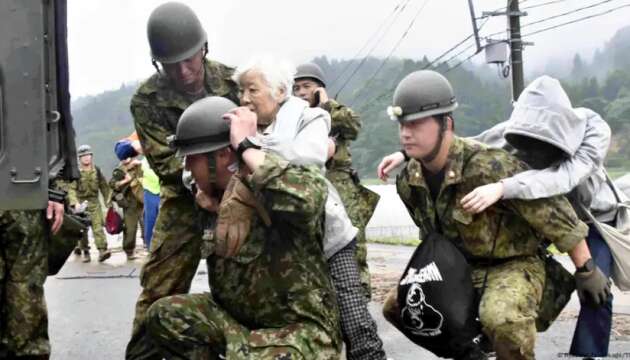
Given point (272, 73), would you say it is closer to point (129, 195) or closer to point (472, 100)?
point (129, 195)

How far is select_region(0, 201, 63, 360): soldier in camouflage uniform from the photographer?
467 cm

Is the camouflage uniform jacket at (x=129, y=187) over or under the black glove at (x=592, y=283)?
under

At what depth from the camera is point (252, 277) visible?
3578 mm

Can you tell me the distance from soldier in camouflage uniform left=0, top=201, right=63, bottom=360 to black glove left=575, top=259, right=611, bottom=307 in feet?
9.14

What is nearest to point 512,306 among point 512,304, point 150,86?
point 512,304

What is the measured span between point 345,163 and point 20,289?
9.02 feet

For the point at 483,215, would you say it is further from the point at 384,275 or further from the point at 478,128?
the point at 478,128

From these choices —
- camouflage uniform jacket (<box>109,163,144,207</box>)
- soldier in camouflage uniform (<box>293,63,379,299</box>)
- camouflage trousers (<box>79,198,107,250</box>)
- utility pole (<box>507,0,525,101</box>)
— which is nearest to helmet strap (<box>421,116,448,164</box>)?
soldier in camouflage uniform (<box>293,63,379,299</box>)

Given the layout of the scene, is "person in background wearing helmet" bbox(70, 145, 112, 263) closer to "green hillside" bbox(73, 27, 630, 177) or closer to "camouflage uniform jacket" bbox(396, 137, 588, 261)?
"camouflage uniform jacket" bbox(396, 137, 588, 261)

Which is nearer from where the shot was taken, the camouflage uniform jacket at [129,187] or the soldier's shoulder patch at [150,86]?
the soldier's shoulder patch at [150,86]

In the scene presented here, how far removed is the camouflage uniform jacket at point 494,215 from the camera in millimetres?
3992

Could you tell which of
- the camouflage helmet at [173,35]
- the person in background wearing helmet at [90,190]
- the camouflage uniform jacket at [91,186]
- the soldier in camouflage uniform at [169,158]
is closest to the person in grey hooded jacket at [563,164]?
the soldier in camouflage uniform at [169,158]

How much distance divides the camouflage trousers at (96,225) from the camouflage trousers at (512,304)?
946cm

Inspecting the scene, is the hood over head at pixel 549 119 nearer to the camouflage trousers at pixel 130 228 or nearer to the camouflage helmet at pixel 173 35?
the camouflage helmet at pixel 173 35
